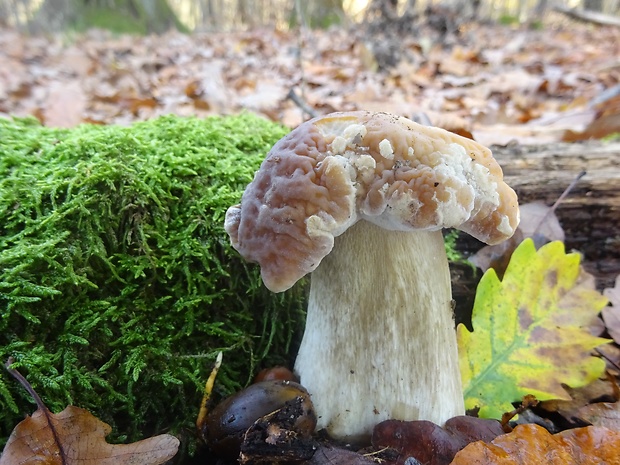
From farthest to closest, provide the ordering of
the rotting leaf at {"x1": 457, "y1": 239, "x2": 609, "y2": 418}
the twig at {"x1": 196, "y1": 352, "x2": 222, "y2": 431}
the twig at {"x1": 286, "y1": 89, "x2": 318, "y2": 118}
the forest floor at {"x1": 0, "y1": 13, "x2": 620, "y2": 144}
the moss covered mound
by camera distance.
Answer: the forest floor at {"x1": 0, "y1": 13, "x2": 620, "y2": 144}
the twig at {"x1": 286, "y1": 89, "x2": 318, "y2": 118}
the rotting leaf at {"x1": 457, "y1": 239, "x2": 609, "y2": 418}
the twig at {"x1": 196, "y1": 352, "x2": 222, "y2": 431}
the moss covered mound

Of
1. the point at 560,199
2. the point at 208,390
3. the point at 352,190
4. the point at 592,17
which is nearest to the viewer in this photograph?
the point at 352,190

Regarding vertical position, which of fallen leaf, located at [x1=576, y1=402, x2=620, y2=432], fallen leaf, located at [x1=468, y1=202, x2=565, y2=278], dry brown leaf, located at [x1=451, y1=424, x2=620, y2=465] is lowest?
fallen leaf, located at [x1=576, y1=402, x2=620, y2=432]

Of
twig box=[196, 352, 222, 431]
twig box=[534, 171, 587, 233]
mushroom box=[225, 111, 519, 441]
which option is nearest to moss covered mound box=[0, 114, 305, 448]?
twig box=[196, 352, 222, 431]

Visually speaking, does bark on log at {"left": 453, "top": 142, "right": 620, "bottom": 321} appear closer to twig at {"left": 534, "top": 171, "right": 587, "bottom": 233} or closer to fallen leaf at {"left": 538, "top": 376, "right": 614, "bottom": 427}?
twig at {"left": 534, "top": 171, "right": 587, "bottom": 233}

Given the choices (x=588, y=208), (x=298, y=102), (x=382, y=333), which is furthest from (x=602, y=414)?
(x=298, y=102)

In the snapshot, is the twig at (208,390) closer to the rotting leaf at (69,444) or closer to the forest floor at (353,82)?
the rotting leaf at (69,444)

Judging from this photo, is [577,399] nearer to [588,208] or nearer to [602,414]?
[602,414]

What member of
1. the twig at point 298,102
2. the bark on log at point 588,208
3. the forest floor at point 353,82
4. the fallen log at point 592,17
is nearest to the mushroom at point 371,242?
the bark on log at point 588,208
